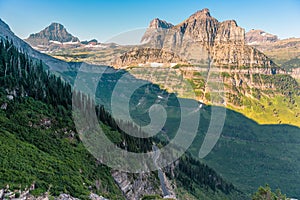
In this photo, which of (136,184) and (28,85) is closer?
(28,85)

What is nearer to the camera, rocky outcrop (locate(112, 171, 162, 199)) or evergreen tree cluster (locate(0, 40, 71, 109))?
evergreen tree cluster (locate(0, 40, 71, 109))

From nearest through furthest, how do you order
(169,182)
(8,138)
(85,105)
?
1. (8,138)
2. (85,105)
3. (169,182)

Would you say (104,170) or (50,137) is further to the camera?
(104,170)

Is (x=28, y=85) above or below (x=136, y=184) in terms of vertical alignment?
above

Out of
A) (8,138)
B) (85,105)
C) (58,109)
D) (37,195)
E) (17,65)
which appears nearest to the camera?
(37,195)

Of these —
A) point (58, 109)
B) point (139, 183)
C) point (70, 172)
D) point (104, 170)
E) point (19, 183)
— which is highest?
point (58, 109)

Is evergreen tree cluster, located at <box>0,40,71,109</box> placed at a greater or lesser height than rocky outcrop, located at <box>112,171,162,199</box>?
greater

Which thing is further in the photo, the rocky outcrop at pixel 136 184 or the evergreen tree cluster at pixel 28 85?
the rocky outcrop at pixel 136 184

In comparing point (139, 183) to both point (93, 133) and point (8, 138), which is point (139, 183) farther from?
point (8, 138)

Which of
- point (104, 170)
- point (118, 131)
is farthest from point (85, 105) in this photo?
point (104, 170)

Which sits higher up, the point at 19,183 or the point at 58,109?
the point at 58,109

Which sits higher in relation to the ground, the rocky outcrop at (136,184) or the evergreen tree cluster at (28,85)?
the evergreen tree cluster at (28,85)
